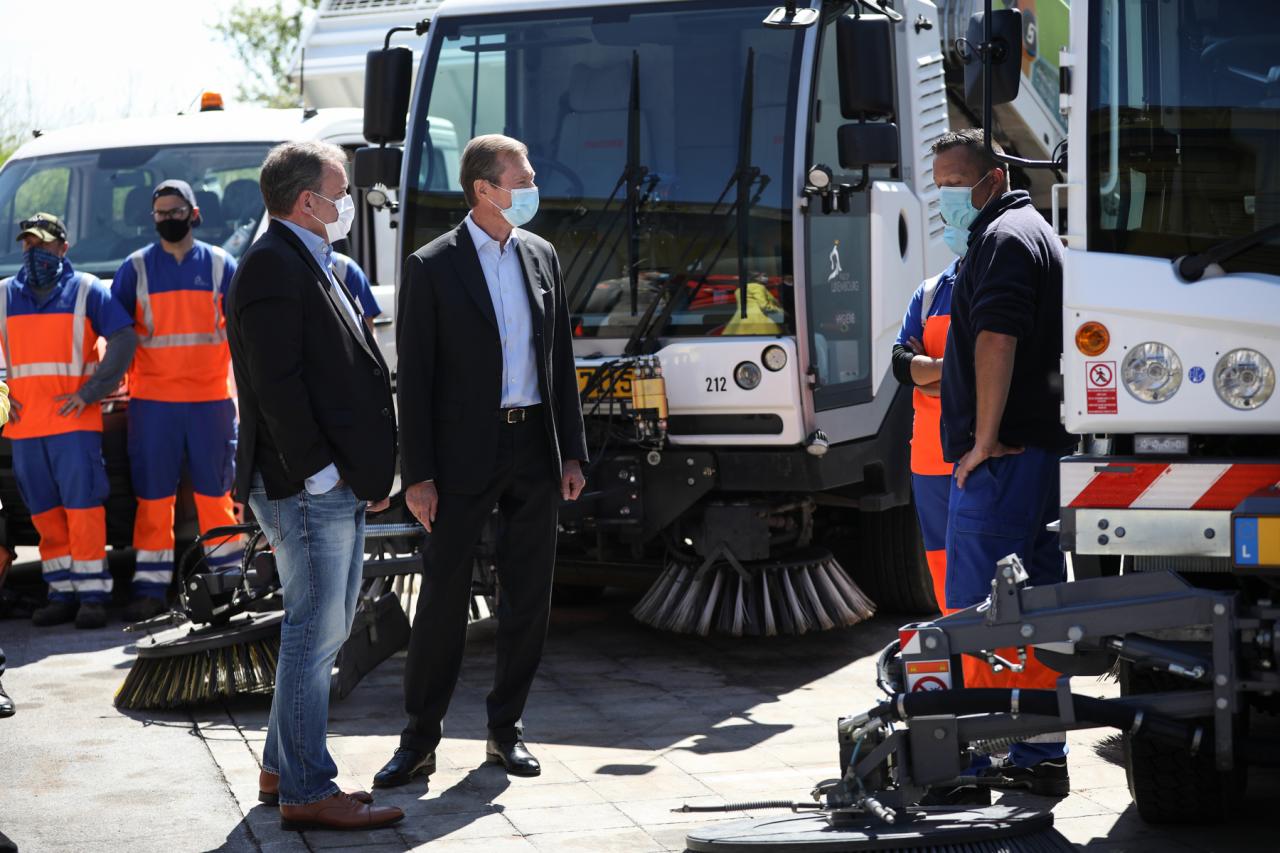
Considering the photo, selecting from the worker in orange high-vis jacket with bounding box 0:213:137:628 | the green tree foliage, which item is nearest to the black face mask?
the worker in orange high-vis jacket with bounding box 0:213:137:628

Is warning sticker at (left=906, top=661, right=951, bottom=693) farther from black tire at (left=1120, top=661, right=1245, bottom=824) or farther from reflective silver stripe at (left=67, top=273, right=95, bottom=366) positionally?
reflective silver stripe at (left=67, top=273, right=95, bottom=366)

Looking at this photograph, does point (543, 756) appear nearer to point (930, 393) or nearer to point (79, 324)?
point (930, 393)

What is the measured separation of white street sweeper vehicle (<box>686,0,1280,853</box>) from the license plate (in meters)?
2.53

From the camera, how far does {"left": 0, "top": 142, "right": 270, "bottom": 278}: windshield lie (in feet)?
30.0

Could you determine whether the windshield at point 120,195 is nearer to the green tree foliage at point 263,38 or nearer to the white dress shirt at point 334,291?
the white dress shirt at point 334,291

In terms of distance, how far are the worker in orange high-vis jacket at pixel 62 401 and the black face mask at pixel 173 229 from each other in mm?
416

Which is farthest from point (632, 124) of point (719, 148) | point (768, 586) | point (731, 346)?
point (768, 586)

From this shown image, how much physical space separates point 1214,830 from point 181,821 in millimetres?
2874

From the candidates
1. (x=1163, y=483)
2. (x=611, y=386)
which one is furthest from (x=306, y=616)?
(x=611, y=386)

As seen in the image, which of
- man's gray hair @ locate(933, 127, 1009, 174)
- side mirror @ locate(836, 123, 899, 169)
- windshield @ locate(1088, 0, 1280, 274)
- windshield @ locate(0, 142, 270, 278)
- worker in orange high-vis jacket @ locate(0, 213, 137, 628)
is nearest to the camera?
windshield @ locate(1088, 0, 1280, 274)

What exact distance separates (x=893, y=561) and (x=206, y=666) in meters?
3.24

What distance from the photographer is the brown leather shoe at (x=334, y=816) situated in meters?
4.75

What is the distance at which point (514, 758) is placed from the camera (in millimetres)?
5398

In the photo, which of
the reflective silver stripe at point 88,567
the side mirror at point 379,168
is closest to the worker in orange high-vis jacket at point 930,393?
the side mirror at point 379,168
